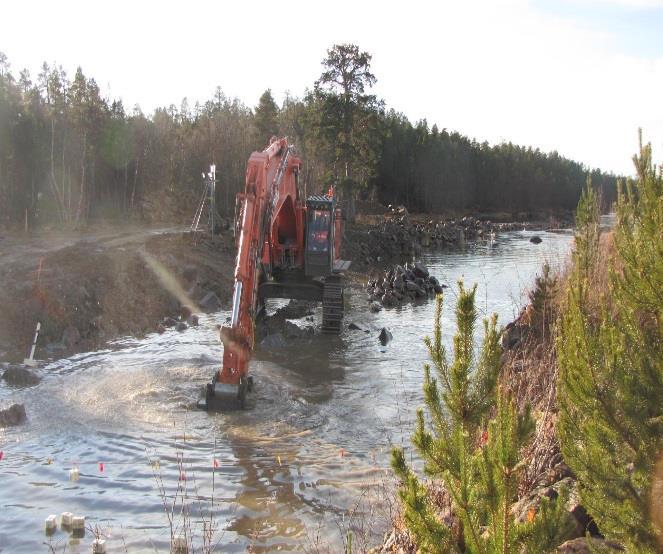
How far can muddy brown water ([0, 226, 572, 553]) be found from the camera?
291 inches

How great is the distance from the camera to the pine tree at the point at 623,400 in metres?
3.81

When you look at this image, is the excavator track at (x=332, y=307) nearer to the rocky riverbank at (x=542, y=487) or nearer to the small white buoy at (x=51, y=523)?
the rocky riverbank at (x=542, y=487)

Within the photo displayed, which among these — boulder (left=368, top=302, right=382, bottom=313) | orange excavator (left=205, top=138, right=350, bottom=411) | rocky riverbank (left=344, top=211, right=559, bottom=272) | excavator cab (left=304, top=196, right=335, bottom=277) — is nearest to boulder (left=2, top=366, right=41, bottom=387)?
orange excavator (left=205, top=138, right=350, bottom=411)

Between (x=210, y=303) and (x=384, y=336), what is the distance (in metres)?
6.16

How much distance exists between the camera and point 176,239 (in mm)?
26078

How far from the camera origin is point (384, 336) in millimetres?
17531

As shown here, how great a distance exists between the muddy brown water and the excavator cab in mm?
2572

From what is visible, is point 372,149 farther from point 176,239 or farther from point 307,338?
point 307,338

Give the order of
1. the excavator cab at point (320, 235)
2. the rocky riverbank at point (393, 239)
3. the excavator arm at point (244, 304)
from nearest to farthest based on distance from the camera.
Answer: the excavator arm at point (244, 304), the excavator cab at point (320, 235), the rocky riverbank at point (393, 239)

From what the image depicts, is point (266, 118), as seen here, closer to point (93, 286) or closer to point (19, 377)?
point (93, 286)

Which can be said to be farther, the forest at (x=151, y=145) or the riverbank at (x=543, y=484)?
the forest at (x=151, y=145)

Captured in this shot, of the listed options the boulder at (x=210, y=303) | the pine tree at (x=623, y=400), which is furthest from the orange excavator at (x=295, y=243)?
the pine tree at (x=623, y=400)

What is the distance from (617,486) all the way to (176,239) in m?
23.6

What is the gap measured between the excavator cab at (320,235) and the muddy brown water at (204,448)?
2572 mm
